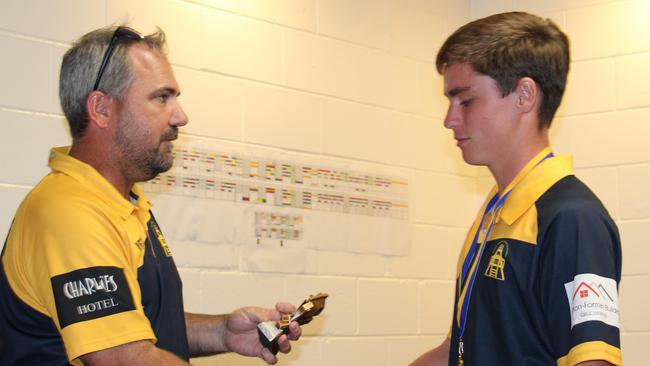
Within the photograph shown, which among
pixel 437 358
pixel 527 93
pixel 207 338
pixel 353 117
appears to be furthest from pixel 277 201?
pixel 527 93

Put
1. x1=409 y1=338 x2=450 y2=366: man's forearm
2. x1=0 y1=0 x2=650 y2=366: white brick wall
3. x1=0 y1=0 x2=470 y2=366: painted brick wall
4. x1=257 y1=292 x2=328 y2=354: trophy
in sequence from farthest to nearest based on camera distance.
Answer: x1=0 y1=0 x2=650 y2=366: white brick wall → x1=0 y1=0 x2=470 y2=366: painted brick wall → x1=409 y1=338 x2=450 y2=366: man's forearm → x1=257 y1=292 x2=328 y2=354: trophy

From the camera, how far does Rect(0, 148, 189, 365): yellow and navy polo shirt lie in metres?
1.89

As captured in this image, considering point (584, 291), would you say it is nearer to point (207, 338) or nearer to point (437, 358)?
point (437, 358)

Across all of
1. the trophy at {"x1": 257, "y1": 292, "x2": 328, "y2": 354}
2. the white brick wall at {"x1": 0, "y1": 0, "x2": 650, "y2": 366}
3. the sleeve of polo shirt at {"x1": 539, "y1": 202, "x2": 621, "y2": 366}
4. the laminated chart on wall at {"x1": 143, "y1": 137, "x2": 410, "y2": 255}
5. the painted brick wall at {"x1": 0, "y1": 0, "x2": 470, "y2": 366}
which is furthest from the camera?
the laminated chart on wall at {"x1": 143, "y1": 137, "x2": 410, "y2": 255}

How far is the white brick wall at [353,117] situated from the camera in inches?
117

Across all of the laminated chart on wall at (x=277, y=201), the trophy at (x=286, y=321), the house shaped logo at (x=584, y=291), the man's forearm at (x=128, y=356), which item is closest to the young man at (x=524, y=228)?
the house shaped logo at (x=584, y=291)

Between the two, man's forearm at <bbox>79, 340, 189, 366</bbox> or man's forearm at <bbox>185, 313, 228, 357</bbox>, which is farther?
man's forearm at <bbox>185, 313, 228, 357</bbox>

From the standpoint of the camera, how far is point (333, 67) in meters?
3.80

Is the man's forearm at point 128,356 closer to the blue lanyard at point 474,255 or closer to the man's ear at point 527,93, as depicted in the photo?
the blue lanyard at point 474,255

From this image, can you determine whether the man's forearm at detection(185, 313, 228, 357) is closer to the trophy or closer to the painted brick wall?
the trophy

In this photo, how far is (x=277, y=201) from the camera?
11.5 ft

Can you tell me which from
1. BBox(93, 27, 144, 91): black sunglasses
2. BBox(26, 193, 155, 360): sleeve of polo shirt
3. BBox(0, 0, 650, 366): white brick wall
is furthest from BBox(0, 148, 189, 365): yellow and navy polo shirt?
BBox(0, 0, 650, 366): white brick wall

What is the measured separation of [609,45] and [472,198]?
3.10 ft

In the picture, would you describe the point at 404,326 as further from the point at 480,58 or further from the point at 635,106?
the point at 480,58
